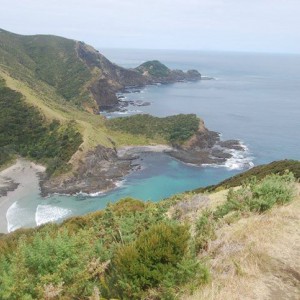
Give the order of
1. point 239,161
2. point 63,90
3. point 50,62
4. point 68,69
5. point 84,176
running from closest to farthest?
1. point 84,176
2. point 239,161
3. point 63,90
4. point 68,69
5. point 50,62

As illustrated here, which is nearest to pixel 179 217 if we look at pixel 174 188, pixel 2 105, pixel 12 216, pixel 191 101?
pixel 12 216

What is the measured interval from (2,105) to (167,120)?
40.8m

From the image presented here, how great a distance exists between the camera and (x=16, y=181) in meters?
66.1

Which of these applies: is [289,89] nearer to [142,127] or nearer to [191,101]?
[191,101]

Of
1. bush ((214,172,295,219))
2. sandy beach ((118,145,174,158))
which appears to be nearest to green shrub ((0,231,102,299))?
bush ((214,172,295,219))

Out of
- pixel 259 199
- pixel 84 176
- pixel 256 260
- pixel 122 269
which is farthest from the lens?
pixel 84 176

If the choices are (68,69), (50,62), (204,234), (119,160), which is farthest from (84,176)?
(50,62)

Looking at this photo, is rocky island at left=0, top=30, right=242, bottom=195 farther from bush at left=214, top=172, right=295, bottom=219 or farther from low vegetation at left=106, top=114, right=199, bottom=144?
bush at left=214, top=172, right=295, bottom=219

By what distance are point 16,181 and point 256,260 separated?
6424cm

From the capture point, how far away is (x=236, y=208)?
11.7m

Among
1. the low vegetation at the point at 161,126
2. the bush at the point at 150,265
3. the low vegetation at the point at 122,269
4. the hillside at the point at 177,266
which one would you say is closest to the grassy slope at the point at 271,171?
the hillside at the point at 177,266

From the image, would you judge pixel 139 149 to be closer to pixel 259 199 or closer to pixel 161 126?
pixel 161 126

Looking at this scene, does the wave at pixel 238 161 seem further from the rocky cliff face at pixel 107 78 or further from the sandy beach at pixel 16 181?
the rocky cliff face at pixel 107 78

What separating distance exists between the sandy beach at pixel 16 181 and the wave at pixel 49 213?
4584 millimetres
